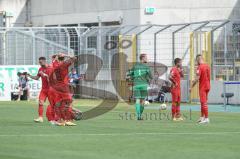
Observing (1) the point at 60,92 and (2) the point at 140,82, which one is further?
(2) the point at 140,82

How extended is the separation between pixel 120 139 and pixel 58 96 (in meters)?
5.65

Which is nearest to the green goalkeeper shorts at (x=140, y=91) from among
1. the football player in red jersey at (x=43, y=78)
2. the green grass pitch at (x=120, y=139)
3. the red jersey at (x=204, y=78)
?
the green grass pitch at (x=120, y=139)

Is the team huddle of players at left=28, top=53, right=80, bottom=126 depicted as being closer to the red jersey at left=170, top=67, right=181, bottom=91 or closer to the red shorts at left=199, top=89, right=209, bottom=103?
the red shorts at left=199, top=89, right=209, bottom=103

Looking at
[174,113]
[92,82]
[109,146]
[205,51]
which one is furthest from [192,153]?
[92,82]

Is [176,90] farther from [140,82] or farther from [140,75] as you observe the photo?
[140,75]

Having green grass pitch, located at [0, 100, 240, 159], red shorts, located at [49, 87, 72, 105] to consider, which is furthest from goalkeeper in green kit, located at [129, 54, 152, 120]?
red shorts, located at [49, 87, 72, 105]

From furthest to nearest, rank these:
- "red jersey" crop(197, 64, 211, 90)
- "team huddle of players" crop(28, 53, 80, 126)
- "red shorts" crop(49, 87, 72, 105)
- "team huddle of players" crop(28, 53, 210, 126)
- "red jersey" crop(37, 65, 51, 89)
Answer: "red jersey" crop(197, 64, 211, 90)
"red jersey" crop(37, 65, 51, 89)
"red shorts" crop(49, 87, 72, 105)
"team huddle of players" crop(28, 53, 210, 126)
"team huddle of players" crop(28, 53, 80, 126)

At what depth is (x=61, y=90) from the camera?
23.8m

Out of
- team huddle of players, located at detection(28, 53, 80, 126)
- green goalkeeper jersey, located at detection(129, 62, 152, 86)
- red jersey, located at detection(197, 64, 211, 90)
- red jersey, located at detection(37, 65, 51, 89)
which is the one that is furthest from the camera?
green goalkeeper jersey, located at detection(129, 62, 152, 86)

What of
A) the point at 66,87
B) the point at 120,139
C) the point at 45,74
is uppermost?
the point at 45,74

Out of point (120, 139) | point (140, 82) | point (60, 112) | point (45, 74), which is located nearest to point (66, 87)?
point (60, 112)

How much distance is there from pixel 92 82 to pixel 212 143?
28.8m

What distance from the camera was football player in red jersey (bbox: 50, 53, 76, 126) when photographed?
77.0 ft

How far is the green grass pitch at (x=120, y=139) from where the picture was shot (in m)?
15.3
